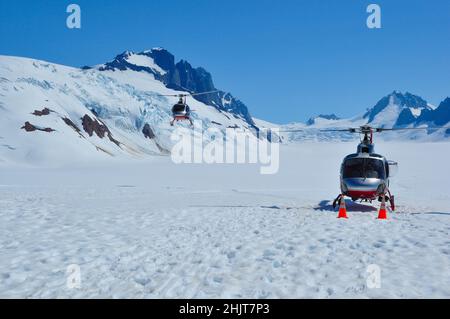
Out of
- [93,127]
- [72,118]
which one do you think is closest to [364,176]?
[93,127]

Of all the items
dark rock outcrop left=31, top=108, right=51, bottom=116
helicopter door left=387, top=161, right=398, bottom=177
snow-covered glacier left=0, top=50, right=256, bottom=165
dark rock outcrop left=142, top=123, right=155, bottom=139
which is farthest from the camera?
dark rock outcrop left=142, top=123, right=155, bottom=139

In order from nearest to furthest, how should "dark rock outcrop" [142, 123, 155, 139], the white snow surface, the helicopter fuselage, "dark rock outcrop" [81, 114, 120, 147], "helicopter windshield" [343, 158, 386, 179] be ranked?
the white snow surface → the helicopter fuselage → "helicopter windshield" [343, 158, 386, 179] → "dark rock outcrop" [81, 114, 120, 147] → "dark rock outcrop" [142, 123, 155, 139]

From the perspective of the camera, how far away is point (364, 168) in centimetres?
1702

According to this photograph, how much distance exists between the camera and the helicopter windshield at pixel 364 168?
16922 millimetres

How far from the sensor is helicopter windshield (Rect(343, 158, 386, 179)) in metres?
16.9

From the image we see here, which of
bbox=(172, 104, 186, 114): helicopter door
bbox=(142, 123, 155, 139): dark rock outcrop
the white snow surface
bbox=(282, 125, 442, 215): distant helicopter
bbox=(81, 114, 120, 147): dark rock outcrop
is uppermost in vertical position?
bbox=(142, 123, 155, 139): dark rock outcrop

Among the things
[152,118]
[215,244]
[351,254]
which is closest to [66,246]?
[215,244]

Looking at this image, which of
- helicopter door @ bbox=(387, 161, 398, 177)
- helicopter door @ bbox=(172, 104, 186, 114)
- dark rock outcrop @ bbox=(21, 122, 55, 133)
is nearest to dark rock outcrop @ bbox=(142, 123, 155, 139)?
dark rock outcrop @ bbox=(21, 122, 55, 133)

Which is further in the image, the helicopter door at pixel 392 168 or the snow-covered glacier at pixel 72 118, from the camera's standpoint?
the snow-covered glacier at pixel 72 118

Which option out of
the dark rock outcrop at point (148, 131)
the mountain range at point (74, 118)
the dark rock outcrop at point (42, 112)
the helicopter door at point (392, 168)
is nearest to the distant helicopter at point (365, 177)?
the helicopter door at point (392, 168)

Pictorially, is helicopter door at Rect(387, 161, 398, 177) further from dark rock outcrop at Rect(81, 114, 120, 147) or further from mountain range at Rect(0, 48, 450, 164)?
dark rock outcrop at Rect(81, 114, 120, 147)

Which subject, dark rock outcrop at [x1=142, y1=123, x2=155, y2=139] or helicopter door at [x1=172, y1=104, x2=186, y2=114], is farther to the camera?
dark rock outcrop at [x1=142, y1=123, x2=155, y2=139]

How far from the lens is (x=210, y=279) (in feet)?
24.0

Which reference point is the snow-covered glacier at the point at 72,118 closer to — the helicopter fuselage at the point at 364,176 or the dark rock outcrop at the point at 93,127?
the dark rock outcrop at the point at 93,127
